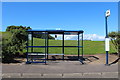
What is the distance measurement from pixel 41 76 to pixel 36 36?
6.70 m

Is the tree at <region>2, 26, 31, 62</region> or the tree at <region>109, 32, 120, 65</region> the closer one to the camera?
the tree at <region>2, 26, 31, 62</region>

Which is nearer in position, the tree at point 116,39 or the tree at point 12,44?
the tree at point 12,44

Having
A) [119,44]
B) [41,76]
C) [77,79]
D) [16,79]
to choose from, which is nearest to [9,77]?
[16,79]

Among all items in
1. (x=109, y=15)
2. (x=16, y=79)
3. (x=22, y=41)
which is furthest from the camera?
(x=22, y=41)

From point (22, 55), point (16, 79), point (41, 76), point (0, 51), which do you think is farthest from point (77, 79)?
point (22, 55)

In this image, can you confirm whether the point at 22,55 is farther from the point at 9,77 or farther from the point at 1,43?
the point at 9,77

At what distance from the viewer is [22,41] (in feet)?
43.8

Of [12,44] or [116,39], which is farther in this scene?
[116,39]

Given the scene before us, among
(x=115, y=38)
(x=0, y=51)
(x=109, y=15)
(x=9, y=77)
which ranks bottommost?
(x=9, y=77)

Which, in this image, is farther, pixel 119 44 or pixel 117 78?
pixel 119 44

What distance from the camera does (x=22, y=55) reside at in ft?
47.5

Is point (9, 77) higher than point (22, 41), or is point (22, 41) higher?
point (22, 41)

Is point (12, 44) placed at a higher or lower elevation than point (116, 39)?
lower

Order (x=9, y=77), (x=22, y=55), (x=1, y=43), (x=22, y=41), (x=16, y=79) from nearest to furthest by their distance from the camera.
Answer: (x=16, y=79) → (x=9, y=77) → (x=1, y=43) → (x=22, y=41) → (x=22, y=55)
